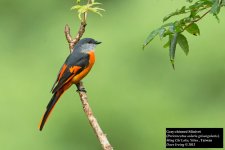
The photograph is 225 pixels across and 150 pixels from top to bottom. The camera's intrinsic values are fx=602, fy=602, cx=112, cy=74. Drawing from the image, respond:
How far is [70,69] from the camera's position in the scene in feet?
5.22

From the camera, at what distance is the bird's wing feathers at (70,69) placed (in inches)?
61.2

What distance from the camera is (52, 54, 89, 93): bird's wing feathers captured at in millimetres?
1555

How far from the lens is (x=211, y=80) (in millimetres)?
2787

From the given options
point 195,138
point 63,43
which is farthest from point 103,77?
point 195,138

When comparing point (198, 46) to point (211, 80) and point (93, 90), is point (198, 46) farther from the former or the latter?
point (93, 90)

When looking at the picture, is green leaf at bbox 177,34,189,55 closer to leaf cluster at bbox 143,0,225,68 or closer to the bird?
leaf cluster at bbox 143,0,225,68

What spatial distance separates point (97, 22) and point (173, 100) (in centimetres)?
66

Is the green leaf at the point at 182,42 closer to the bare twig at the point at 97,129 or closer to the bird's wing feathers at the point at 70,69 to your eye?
the bare twig at the point at 97,129

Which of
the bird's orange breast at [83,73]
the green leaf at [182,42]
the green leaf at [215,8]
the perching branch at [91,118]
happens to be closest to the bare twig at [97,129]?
the perching branch at [91,118]

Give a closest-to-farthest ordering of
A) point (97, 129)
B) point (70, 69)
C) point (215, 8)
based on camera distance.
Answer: point (215, 8) → point (97, 129) → point (70, 69)

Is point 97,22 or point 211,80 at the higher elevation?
point 97,22

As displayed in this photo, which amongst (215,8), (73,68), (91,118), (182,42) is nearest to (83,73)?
(73,68)

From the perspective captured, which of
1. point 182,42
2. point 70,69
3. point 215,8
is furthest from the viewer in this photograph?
point 70,69

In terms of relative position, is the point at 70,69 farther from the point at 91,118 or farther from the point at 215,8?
the point at 215,8
